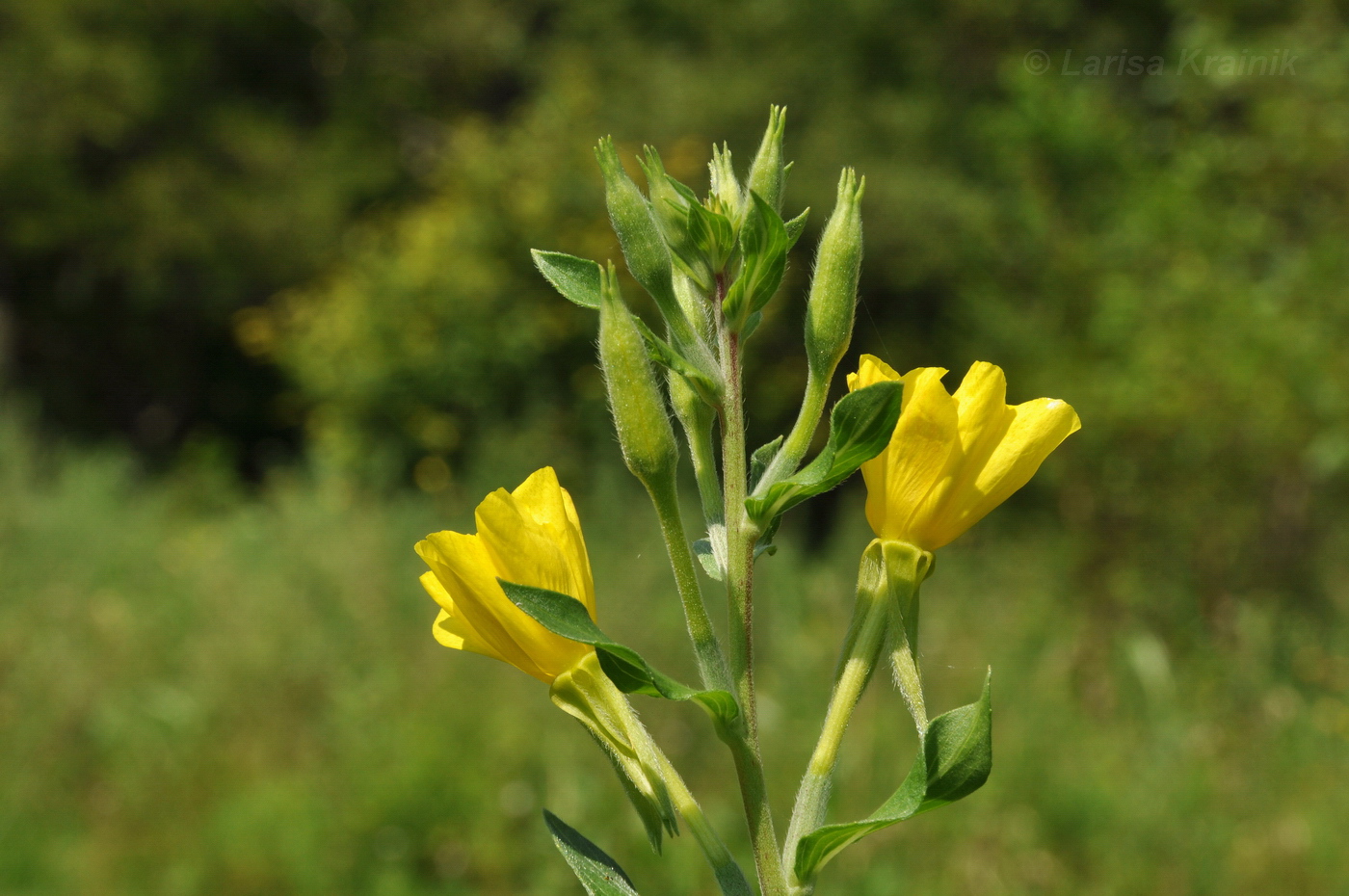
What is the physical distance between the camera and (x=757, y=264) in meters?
0.93

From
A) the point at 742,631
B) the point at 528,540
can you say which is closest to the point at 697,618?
the point at 742,631

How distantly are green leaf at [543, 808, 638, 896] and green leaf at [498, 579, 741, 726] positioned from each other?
0.13 m

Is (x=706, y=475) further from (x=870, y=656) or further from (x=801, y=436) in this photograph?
(x=870, y=656)

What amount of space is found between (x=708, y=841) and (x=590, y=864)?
9cm

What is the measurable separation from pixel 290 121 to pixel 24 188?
111 inches

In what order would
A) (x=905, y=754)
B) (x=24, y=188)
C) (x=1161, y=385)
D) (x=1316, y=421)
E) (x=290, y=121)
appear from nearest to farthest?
(x=905, y=754), (x=1316, y=421), (x=1161, y=385), (x=24, y=188), (x=290, y=121)

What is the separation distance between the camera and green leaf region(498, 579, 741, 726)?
0.80 metres

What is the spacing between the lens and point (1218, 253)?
636cm

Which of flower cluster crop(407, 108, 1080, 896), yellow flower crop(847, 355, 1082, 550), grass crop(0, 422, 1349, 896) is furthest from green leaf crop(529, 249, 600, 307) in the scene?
grass crop(0, 422, 1349, 896)

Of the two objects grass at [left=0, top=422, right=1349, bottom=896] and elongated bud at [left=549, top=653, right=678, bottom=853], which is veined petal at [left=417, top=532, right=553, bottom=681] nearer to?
elongated bud at [left=549, top=653, right=678, bottom=853]

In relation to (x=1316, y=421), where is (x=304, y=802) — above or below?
above

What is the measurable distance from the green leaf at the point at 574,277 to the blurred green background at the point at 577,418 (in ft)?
3.48

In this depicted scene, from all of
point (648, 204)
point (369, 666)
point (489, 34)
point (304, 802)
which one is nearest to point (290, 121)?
point (489, 34)

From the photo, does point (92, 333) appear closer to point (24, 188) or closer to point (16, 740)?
point (24, 188)
